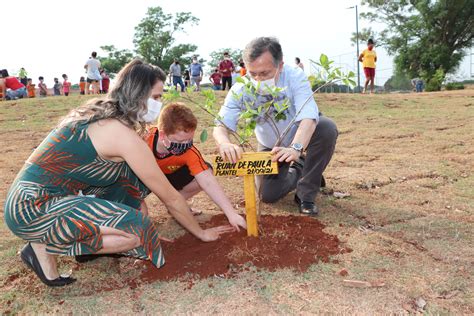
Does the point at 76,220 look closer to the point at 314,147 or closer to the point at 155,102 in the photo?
the point at 155,102

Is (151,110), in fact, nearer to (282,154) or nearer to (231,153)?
(231,153)

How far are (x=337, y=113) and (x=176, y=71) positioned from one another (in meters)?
6.65

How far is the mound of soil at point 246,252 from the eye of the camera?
2350 mm

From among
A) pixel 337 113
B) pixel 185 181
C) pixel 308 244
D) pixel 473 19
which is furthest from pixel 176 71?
pixel 473 19

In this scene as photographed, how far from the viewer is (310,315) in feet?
6.33

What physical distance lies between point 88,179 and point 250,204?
3.06 feet

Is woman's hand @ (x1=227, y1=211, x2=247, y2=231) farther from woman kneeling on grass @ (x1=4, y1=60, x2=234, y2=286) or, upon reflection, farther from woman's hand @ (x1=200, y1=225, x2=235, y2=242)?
woman kneeling on grass @ (x1=4, y1=60, x2=234, y2=286)

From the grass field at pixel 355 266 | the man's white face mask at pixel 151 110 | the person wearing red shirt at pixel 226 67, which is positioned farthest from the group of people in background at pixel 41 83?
the man's white face mask at pixel 151 110

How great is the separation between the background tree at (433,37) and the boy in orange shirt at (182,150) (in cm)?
2503

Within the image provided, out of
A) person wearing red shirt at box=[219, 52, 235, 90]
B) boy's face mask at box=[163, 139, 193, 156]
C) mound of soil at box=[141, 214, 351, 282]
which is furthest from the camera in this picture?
person wearing red shirt at box=[219, 52, 235, 90]

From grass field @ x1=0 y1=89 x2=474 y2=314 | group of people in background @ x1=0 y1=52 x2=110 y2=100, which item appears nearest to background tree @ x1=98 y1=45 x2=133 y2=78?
group of people in background @ x1=0 y1=52 x2=110 y2=100

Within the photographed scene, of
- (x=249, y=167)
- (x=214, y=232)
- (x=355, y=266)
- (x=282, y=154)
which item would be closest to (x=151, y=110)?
(x=249, y=167)

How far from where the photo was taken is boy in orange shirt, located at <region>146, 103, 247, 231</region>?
8.50ft

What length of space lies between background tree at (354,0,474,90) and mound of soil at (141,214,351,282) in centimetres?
2499
